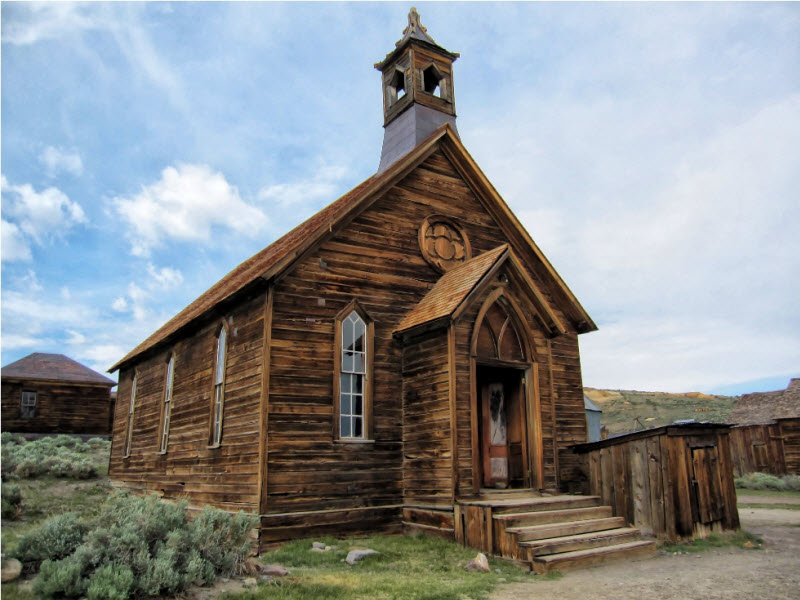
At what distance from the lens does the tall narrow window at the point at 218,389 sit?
Answer: 1311 centimetres

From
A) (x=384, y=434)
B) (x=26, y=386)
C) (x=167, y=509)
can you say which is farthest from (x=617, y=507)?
(x=26, y=386)

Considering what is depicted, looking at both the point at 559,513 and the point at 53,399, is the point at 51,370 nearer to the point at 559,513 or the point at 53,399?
the point at 53,399

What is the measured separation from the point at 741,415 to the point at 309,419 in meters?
32.4

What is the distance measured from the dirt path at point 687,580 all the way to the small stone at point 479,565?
2.46 ft

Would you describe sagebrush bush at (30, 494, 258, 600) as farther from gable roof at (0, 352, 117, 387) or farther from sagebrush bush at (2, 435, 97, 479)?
gable roof at (0, 352, 117, 387)

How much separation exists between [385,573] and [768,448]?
31430 millimetres

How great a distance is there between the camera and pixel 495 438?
44.0 feet

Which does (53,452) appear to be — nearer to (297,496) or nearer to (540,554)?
(297,496)

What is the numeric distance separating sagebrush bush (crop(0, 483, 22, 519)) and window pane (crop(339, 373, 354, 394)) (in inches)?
231

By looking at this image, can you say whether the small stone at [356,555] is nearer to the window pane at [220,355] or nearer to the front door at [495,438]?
the front door at [495,438]

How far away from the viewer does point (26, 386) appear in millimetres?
34812

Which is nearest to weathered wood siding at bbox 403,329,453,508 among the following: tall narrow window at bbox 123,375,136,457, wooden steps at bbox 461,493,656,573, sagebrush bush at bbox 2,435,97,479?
wooden steps at bbox 461,493,656,573

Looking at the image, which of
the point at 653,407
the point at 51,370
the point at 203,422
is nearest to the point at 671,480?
the point at 203,422

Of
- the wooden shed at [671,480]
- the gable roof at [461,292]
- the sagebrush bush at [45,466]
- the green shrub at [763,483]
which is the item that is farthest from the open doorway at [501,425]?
the green shrub at [763,483]
